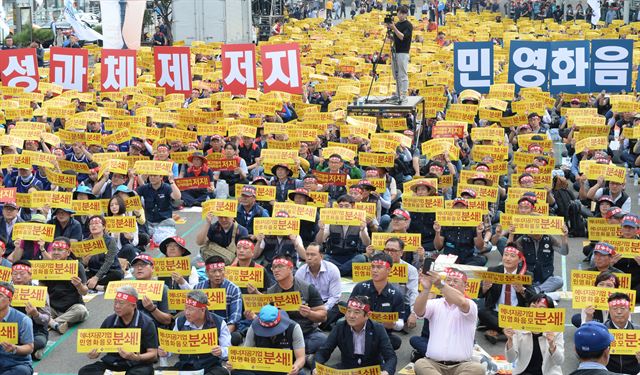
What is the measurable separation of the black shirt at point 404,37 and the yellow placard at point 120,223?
910cm

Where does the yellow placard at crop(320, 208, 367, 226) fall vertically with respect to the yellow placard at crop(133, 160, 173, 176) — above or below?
below

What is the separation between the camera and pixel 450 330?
411 inches

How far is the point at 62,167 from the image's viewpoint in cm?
1825

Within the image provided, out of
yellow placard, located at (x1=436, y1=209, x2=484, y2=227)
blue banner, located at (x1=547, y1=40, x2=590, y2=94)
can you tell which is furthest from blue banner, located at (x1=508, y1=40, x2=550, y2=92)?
yellow placard, located at (x1=436, y1=209, x2=484, y2=227)

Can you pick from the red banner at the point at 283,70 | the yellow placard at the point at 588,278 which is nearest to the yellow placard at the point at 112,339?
the yellow placard at the point at 588,278

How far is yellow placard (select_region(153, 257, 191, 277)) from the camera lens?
40.0ft

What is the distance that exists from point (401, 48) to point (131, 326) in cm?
1280

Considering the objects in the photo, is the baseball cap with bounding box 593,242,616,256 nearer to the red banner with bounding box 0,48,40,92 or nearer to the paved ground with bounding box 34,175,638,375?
the paved ground with bounding box 34,175,638,375

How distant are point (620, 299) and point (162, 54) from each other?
16857 millimetres

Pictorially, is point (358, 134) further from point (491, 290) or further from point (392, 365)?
point (392, 365)

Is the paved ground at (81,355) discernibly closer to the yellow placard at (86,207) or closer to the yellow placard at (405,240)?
the yellow placard at (405,240)

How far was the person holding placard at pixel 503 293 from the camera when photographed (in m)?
11.8

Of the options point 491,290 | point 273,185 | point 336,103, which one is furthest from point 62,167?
point 491,290

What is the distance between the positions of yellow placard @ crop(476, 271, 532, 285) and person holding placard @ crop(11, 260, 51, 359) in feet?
15.5
